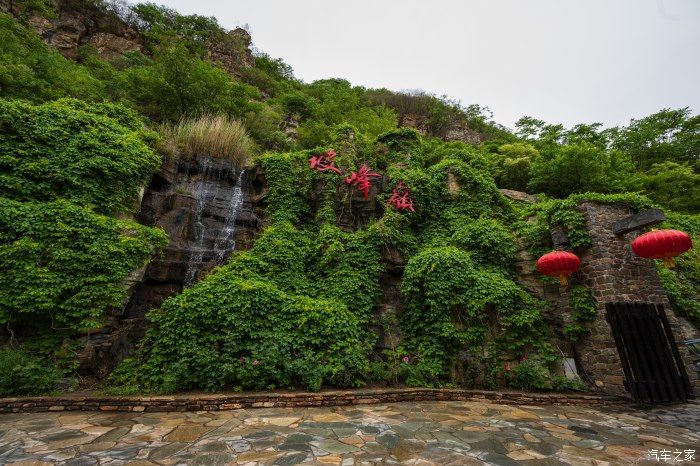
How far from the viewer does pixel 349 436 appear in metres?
3.86

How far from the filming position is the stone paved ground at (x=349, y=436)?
10.5 feet

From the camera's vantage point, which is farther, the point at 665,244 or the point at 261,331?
the point at 261,331

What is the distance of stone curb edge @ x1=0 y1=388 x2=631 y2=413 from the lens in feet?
15.7

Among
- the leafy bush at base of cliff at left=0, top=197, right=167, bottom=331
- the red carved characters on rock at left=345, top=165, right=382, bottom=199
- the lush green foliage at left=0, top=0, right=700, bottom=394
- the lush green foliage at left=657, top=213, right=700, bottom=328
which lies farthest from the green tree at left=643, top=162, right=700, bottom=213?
the leafy bush at base of cliff at left=0, top=197, right=167, bottom=331

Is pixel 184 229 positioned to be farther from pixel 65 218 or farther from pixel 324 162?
pixel 324 162

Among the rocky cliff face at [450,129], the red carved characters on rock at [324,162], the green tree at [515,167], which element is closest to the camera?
the red carved characters on rock at [324,162]

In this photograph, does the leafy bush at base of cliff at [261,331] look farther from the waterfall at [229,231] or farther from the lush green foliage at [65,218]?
the lush green foliage at [65,218]

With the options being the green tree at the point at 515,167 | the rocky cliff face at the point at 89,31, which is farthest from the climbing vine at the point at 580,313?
the rocky cliff face at the point at 89,31

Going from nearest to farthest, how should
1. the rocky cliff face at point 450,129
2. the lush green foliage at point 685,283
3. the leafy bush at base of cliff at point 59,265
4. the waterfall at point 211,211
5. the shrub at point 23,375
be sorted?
the shrub at point 23,375 < the leafy bush at base of cliff at point 59,265 < the lush green foliage at point 685,283 < the waterfall at point 211,211 < the rocky cliff face at point 450,129

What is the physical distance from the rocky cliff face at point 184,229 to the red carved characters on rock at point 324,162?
188 centimetres

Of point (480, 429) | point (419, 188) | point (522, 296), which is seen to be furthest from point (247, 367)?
point (419, 188)

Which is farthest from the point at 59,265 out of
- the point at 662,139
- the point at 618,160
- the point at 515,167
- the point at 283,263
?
the point at 662,139

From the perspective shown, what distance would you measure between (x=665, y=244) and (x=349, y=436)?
5.99 m

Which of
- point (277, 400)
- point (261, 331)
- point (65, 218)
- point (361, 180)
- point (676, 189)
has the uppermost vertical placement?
point (676, 189)
